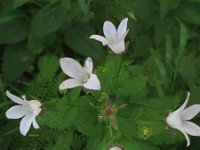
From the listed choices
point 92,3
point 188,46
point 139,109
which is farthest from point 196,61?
point 139,109

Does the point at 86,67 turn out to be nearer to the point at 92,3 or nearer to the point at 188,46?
the point at 92,3

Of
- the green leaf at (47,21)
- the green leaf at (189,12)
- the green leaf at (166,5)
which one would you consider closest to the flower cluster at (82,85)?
the green leaf at (47,21)

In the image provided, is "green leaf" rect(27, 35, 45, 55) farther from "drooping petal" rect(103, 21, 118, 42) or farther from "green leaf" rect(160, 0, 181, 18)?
"drooping petal" rect(103, 21, 118, 42)

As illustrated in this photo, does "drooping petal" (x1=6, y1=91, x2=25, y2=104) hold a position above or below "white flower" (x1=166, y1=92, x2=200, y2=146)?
above

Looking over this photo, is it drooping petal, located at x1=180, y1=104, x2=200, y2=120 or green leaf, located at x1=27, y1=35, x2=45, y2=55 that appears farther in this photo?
green leaf, located at x1=27, y1=35, x2=45, y2=55

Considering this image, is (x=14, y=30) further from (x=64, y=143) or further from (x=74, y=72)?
(x=74, y=72)

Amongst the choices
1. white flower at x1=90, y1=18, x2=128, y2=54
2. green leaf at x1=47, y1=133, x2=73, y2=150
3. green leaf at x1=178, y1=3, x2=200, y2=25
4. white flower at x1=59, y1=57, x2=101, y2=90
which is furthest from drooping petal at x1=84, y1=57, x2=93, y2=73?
green leaf at x1=178, y1=3, x2=200, y2=25

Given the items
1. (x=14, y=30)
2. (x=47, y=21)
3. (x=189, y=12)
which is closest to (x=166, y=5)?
(x=189, y=12)

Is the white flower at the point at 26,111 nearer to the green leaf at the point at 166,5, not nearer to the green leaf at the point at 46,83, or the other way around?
the green leaf at the point at 46,83
